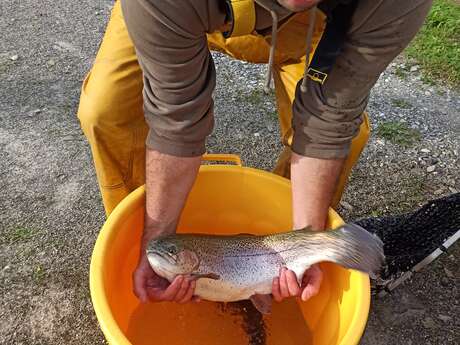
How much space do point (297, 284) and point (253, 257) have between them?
0.50 ft

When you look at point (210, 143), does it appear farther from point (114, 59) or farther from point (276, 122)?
point (114, 59)

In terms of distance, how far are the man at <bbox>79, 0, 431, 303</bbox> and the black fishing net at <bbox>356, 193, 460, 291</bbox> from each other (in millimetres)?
251

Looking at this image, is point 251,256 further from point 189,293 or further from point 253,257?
point 189,293

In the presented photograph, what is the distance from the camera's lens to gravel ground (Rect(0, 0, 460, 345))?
2051 millimetres

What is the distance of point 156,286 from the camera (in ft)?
5.54

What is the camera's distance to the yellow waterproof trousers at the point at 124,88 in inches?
71.6

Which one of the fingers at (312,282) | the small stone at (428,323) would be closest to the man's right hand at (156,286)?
the fingers at (312,282)

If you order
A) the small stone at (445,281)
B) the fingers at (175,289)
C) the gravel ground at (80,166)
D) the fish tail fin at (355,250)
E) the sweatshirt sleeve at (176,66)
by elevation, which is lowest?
the gravel ground at (80,166)

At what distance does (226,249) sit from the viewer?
1.76 metres

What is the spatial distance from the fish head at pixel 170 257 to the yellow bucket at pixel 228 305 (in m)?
0.13

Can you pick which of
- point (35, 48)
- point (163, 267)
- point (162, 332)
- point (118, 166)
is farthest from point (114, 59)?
point (35, 48)

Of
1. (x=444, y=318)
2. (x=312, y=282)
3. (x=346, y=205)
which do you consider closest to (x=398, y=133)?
(x=346, y=205)

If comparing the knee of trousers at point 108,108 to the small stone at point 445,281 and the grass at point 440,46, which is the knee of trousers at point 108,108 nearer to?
the small stone at point 445,281

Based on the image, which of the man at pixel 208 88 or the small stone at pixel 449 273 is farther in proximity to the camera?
the small stone at pixel 449 273
